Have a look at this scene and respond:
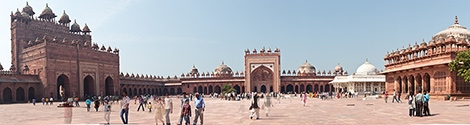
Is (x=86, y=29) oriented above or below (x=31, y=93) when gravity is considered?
above

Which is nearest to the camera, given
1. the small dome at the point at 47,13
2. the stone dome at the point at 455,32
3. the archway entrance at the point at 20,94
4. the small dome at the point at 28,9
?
the stone dome at the point at 455,32

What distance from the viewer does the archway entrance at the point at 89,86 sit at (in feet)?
154

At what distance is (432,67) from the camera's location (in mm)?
29188

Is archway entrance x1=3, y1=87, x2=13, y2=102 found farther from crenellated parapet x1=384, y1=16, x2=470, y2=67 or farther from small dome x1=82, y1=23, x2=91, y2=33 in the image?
crenellated parapet x1=384, y1=16, x2=470, y2=67

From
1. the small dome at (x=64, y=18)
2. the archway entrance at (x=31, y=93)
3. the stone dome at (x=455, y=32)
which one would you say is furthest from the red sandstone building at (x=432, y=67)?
the small dome at (x=64, y=18)

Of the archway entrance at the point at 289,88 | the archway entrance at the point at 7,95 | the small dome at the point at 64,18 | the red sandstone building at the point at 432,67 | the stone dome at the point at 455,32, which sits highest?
the small dome at the point at 64,18

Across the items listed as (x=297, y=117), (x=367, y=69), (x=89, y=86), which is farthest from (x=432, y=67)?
(x=89, y=86)

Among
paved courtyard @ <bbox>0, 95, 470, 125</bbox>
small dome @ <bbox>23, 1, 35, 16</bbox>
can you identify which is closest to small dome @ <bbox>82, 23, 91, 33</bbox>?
small dome @ <bbox>23, 1, 35, 16</bbox>

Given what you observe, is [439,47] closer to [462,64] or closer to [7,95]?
[462,64]

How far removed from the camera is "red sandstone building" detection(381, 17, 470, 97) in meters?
27.4

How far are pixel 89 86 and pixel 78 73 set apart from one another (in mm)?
3765

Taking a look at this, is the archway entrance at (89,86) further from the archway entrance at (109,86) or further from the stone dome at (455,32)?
the stone dome at (455,32)

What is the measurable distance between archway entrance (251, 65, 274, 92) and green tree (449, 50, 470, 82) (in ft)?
131

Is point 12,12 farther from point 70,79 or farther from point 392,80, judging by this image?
point 392,80
